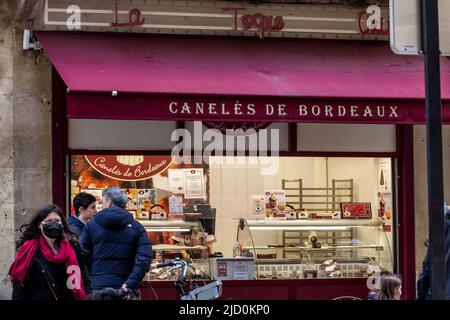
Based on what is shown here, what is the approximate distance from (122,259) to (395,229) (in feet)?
14.1


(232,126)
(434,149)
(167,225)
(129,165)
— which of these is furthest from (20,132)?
(434,149)

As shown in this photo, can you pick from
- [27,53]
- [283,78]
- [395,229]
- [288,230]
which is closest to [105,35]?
[27,53]

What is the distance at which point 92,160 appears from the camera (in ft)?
32.4

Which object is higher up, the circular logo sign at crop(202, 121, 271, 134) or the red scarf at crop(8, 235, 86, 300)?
the circular logo sign at crop(202, 121, 271, 134)

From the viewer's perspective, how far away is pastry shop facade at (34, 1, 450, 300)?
9508 millimetres

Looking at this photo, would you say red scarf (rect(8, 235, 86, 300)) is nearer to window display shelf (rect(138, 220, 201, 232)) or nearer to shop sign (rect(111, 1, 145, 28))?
window display shelf (rect(138, 220, 201, 232))

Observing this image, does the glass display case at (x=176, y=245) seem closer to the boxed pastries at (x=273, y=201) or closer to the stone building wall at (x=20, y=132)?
the boxed pastries at (x=273, y=201)

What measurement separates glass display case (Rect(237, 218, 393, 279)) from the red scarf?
4.22 metres

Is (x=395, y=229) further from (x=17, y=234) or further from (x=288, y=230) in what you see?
(x=17, y=234)

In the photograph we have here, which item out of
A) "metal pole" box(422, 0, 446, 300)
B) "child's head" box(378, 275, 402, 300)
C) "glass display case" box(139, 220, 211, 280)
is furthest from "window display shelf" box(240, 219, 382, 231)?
"metal pole" box(422, 0, 446, 300)

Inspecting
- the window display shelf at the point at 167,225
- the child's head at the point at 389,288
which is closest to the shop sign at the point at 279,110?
the window display shelf at the point at 167,225

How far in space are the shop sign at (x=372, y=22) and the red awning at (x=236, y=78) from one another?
17 cm

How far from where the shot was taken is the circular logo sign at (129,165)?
991 centimetres

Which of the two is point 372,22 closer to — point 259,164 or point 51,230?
point 259,164
